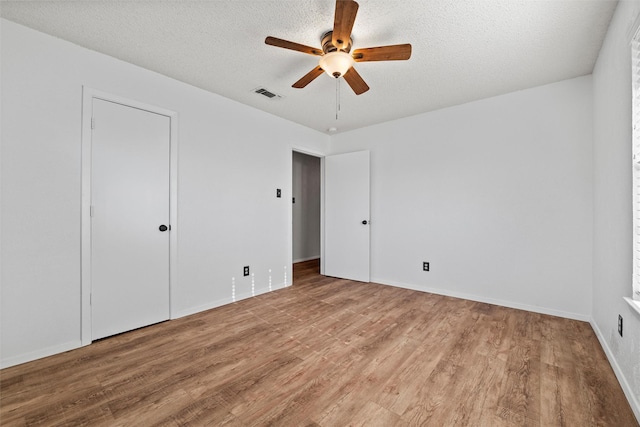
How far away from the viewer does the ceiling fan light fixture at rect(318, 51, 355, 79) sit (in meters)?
2.02

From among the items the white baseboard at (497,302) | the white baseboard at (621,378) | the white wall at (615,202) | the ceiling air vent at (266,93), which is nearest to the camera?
the white baseboard at (621,378)

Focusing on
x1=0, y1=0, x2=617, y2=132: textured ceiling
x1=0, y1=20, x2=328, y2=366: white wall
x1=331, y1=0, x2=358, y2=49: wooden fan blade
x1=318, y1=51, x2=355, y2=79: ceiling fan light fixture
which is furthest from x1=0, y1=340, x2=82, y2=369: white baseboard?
x1=331, y1=0, x2=358, y2=49: wooden fan blade

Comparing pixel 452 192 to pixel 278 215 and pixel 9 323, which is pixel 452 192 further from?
pixel 9 323

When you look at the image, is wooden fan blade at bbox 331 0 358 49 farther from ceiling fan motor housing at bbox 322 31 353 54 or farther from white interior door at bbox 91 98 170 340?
white interior door at bbox 91 98 170 340

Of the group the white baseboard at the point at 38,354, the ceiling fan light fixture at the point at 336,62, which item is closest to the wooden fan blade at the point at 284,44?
the ceiling fan light fixture at the point at 336,62

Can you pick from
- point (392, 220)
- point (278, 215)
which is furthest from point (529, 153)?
point (278, 215)

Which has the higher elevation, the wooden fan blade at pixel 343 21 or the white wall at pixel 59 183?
the wooden fan blade at pixel 343 21

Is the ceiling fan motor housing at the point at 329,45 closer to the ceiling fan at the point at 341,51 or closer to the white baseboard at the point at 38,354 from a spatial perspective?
the ceiling fan at the point at 341,51

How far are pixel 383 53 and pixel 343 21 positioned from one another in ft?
1.36

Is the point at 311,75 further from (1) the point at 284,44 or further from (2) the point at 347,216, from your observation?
(2) the point at 347,216

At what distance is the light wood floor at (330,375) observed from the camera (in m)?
1.55

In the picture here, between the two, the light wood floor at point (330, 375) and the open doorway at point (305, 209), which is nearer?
the light wood floor at point (330, 375)

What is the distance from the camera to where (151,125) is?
2.74 meters

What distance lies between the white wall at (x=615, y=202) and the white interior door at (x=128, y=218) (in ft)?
11.8
